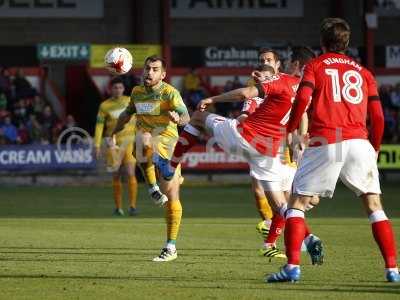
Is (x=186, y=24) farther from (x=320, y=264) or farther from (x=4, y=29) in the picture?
(x=320, y=264)

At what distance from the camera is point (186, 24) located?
37719mm

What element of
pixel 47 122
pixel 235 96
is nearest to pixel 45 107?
pixel 47 122

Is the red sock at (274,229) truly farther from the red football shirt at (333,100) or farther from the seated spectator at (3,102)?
the seated spectator at (3,102)

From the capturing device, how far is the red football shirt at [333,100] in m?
9.83

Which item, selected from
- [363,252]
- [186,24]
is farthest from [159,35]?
[363,252]

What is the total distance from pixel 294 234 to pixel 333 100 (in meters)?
1.16

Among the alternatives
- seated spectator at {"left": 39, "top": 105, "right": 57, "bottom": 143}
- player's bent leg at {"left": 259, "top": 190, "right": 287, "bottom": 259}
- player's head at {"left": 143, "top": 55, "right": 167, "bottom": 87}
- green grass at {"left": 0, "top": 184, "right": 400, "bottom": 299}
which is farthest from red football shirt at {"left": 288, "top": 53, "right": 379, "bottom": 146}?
seated spectator at {"left": 39, "top": 105, "right": 57, "bottom": 143}

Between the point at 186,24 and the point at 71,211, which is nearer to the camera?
the point at 71,211

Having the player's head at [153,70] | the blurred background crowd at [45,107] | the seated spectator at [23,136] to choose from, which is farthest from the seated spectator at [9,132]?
the player's head at [153,70]

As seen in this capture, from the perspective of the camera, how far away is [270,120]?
12.0 meters

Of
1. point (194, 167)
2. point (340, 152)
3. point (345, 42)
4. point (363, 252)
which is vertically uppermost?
point (345, 42)

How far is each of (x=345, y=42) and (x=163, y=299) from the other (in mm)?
2638

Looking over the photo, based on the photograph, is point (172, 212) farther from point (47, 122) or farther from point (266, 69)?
point (47, 122)

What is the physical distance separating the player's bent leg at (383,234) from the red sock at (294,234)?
58cm
